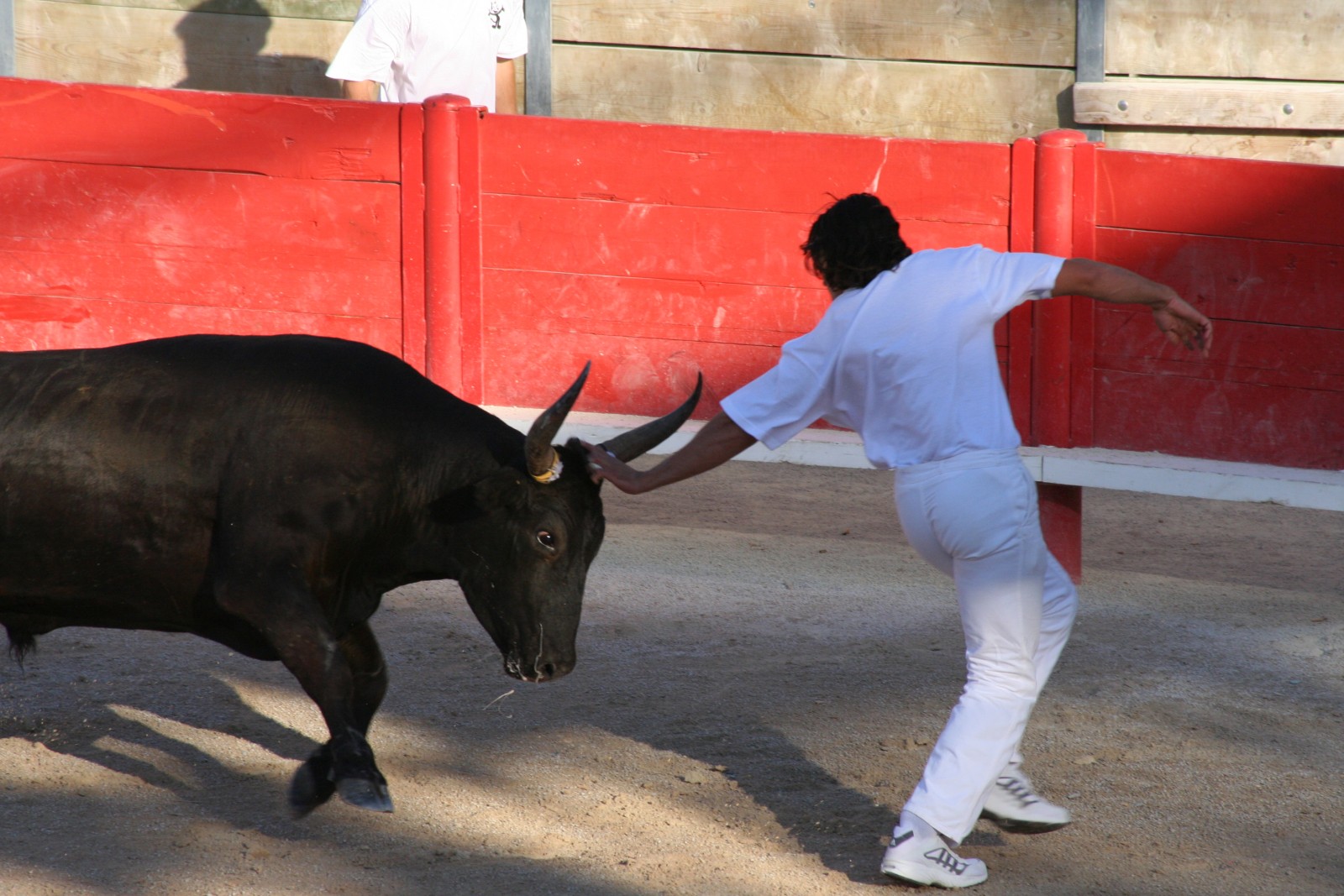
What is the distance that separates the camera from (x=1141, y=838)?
343cm

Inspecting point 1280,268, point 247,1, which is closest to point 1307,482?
point 1280,268

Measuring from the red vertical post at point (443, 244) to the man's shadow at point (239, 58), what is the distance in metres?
2.27

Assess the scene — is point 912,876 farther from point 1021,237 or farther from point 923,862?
point 1021,237

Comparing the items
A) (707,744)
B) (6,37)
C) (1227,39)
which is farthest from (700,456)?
(6,37)

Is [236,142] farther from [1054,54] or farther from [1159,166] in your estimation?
[1054,54]

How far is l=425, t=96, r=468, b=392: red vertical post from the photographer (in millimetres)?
5613

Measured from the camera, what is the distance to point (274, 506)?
337 centimetres

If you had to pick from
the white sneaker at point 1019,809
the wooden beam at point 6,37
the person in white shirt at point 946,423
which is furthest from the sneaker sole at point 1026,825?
the wooden beam at point 6,37

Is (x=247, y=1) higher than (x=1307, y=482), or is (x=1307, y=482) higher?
(x=247, y=1)

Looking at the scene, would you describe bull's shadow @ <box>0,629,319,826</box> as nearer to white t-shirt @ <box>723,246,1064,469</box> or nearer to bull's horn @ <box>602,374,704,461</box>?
bull's horn @ <box>602,374,704,461</box>

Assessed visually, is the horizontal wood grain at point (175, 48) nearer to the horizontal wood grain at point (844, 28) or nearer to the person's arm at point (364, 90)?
the person's arm at point (364, 90)

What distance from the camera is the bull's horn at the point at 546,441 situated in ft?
10.5

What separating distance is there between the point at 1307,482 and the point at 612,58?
3.90 m

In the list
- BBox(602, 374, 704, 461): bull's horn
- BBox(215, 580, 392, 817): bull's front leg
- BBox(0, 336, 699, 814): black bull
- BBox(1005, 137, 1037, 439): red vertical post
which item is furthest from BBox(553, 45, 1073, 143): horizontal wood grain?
BBox(215, 580, 392, 817): bull's front leg
